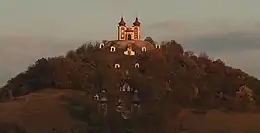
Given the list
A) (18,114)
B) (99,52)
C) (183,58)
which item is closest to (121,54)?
(99,52)

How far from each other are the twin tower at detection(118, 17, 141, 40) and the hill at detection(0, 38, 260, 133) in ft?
21.0

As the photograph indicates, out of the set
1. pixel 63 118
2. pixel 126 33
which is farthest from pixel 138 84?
pixel 126 33

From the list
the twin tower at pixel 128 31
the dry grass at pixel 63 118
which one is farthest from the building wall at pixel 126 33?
the dry grass at pixel 63 118

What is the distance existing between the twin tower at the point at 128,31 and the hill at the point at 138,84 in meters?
6.40

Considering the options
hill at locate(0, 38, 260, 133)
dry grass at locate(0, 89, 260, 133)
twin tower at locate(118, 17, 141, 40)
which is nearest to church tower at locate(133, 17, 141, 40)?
twin tower at locate(118, 17, 141, 40)

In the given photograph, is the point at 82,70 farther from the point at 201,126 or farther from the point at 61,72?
the point at 201,126

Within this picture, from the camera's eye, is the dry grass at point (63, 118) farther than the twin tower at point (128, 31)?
No

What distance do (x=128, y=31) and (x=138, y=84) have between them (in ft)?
113

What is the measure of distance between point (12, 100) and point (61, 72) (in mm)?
8319

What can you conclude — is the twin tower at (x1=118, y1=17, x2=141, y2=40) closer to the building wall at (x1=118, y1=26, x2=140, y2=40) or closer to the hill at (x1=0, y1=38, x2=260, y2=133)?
the building wall at (x1=118, y1=26, x2=140, y2=40)

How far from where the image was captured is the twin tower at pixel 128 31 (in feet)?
369

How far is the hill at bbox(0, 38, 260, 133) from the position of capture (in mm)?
71812

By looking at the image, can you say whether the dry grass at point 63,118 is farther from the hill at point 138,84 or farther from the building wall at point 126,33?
the building wall at point 126,33

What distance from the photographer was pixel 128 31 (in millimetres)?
112812
